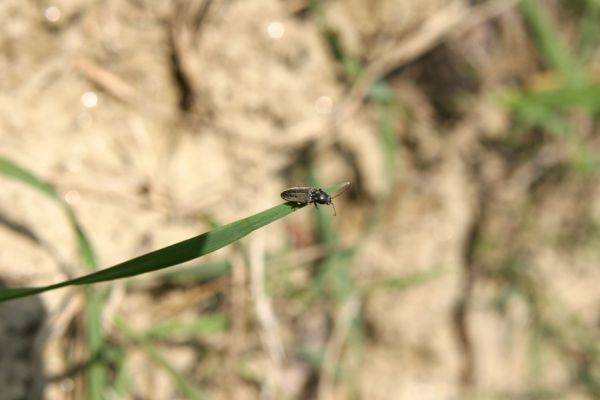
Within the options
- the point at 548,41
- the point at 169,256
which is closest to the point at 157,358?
the point at 169,256

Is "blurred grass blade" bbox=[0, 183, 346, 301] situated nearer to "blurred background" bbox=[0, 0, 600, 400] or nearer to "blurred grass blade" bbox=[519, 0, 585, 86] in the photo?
"blurred background" bbox=[0, 0, 600, 400]

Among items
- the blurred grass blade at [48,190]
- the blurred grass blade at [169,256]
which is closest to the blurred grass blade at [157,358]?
the blurred grass blade at [48,190]

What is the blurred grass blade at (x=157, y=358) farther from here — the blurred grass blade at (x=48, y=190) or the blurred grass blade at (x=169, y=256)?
the blurred grass blade at (x=169, y=256)

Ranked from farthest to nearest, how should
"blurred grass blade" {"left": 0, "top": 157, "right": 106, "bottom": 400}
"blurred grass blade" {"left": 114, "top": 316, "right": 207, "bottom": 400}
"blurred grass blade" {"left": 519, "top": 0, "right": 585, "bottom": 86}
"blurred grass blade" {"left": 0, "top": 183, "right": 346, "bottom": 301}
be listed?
1. "blurred grass blade" {"left": 519, "top": 0, "right": 585, "bottom": 86}
2. "blurred grass blade" {"left": 114, "top": 316, "right": 207, "bottom": 400}
3. "blurred grass blade" {"left": 0, "top": 157, "right": 106, "bottom": 400}
4. "blurred grass blade" {"left": 0, "top": 183, "right": 346, "bottom": 301}

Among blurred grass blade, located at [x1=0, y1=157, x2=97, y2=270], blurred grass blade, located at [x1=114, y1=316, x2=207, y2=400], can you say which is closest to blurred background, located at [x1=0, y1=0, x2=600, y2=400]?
blurred grass blade, located at [x1=114, y1=316, x2=207, y2=400]

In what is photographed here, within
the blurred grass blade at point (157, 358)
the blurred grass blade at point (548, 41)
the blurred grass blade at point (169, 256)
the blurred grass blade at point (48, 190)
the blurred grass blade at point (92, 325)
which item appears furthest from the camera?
the blurred grass blade at point (548, 41)
